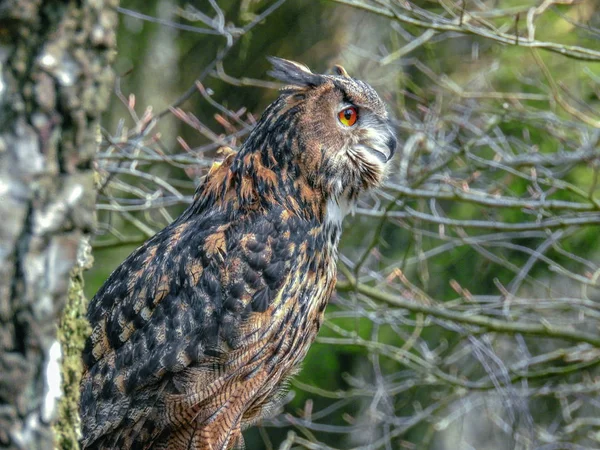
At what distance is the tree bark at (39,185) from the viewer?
1.34m

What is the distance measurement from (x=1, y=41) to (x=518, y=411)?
4688 mm

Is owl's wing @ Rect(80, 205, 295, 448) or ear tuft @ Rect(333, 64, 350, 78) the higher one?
ear tuft @ Rect(333, 64, 350, 78)

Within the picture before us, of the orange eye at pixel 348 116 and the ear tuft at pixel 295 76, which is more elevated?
the ear tuft at pixel 295 76

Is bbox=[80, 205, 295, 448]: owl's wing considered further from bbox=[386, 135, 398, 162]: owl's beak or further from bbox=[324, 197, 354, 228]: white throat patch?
bbox=[386, 135, 398, 162]: owl's beak

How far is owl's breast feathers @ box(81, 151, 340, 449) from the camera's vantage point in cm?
330

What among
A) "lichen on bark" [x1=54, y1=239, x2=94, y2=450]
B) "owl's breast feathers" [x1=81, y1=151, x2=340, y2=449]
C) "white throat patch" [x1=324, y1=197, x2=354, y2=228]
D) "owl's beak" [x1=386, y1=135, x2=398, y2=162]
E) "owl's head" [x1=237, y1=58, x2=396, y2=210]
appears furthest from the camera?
"owl's beak" [x1=386, y1=135, x2=398, y2=162]

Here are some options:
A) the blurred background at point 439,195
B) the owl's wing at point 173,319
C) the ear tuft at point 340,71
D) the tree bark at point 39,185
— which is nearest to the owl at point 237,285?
the owl's wing at point 173,319

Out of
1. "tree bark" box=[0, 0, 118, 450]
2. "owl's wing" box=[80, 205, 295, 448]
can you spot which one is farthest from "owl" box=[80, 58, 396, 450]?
"tree bark" box=[0, 0, 118, 450]

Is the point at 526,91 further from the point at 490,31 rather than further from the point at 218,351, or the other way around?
the point at 218,351

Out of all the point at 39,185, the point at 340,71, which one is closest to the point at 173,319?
the point at 340,71

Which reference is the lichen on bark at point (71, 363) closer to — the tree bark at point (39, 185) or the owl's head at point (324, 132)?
the tree bark at point (39, 185)

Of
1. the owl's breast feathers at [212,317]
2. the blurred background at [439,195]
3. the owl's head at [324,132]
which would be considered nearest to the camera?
the owl's breast feathers at [212,317]

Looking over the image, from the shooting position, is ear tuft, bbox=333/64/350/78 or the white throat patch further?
ear tuft, bbox=333/64/350/78

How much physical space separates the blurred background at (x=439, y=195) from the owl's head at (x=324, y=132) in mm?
871
